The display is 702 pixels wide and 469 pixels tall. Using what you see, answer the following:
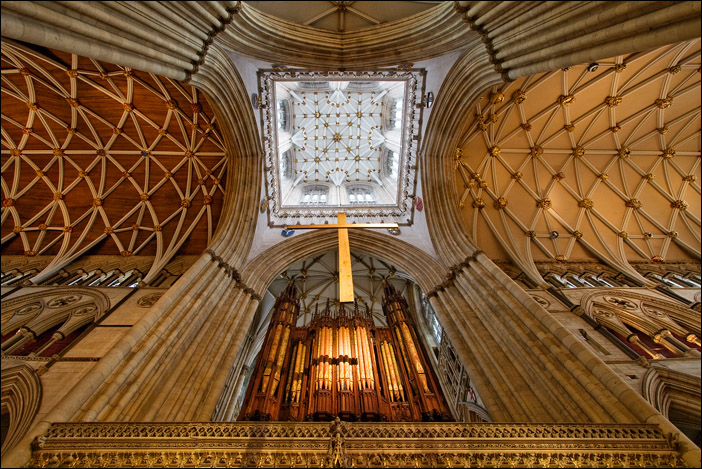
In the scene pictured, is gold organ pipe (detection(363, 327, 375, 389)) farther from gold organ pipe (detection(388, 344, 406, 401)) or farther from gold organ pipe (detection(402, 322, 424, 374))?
gold organ pipe (detection(402, 322, 424, 374))

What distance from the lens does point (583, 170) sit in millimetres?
10609

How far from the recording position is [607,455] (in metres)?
3.73

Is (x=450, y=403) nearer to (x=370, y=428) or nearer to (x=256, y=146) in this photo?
(x=370, y=428)

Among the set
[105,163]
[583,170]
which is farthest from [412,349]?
[105,163]

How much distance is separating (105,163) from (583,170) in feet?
51.3

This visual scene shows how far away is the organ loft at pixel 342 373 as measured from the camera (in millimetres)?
7512

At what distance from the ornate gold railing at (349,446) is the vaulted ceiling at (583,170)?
21.1 ft

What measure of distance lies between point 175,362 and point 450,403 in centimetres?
741

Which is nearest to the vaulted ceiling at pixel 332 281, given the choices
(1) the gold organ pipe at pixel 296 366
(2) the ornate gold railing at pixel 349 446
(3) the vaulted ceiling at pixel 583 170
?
(1) the gold organ pipe at pixel 296 366

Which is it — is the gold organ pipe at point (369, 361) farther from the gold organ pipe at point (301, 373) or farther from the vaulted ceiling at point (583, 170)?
the vaulted ceiling at point (583, 170)

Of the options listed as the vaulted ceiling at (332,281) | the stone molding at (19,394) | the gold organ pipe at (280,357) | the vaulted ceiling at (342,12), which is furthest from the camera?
the vaulted ceiling at (332,281)

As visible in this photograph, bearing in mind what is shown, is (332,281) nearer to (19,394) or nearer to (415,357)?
(415,357)

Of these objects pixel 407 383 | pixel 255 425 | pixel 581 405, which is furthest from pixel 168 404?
pixel 581 405

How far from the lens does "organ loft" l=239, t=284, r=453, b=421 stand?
24.6ft
